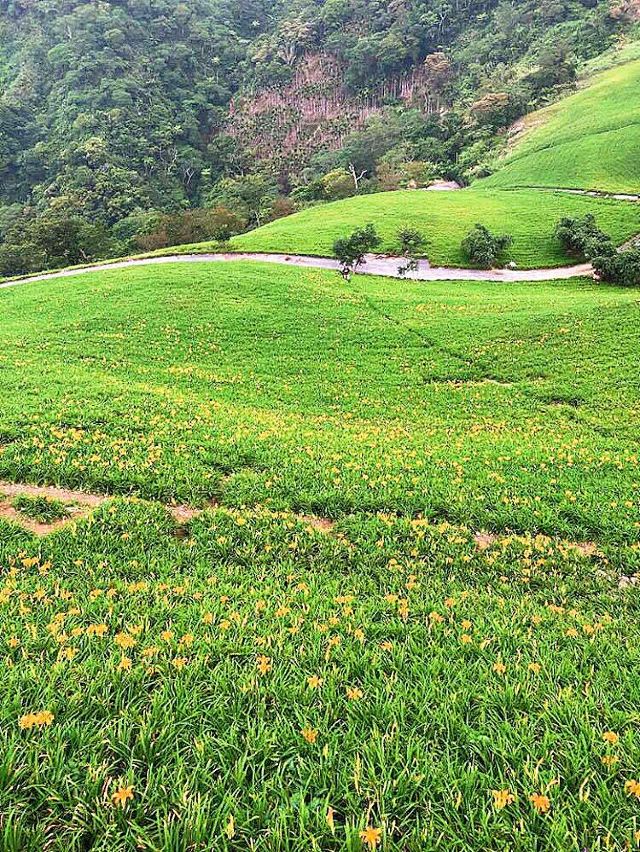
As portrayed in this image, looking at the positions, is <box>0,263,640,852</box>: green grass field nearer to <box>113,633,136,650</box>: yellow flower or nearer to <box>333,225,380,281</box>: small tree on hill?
<box>113,633,136,650</box>: yellow flower

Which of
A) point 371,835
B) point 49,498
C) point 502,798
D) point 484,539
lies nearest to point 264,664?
point 371,835

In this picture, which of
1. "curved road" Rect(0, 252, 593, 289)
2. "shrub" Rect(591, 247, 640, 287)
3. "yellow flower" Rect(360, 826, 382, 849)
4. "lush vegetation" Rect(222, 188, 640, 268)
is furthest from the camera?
"lush vegetation" Rect(222, 188, 640, 268)

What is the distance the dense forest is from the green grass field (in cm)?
5692

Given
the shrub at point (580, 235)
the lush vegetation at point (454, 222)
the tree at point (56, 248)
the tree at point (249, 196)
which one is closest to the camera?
the shrub at point (580, 235)

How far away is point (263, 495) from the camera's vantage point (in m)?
8.11

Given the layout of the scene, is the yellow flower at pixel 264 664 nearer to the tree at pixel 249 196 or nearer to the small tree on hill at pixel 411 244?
the small tree on hill at pixel 411 244

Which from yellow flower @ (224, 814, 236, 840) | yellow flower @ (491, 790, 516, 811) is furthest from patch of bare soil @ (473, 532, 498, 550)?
yellow flower @ (224, 814, 236, 840)

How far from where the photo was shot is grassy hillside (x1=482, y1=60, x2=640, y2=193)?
2208 inches

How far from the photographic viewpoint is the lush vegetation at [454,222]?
140ft

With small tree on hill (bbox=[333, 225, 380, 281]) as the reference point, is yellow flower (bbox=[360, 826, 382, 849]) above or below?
below

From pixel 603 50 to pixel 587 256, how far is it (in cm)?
9782

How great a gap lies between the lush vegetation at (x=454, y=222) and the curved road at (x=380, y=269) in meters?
1.28

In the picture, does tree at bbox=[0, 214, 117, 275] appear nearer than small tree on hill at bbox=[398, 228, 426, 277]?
No

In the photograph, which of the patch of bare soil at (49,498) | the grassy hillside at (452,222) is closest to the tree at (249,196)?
the grassy hillside at (452,222)
